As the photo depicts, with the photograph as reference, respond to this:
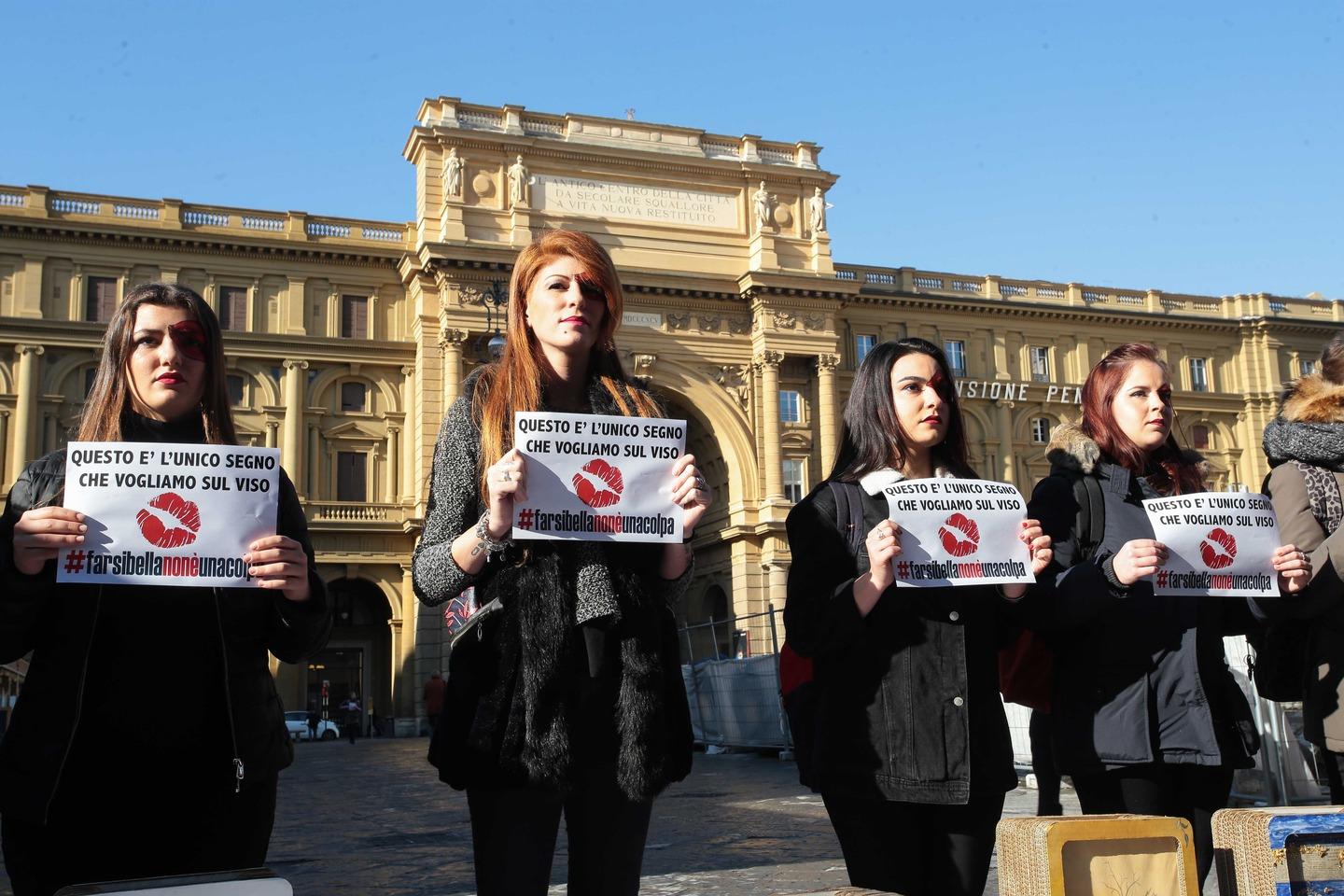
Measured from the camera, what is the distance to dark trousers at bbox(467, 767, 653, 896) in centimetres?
304

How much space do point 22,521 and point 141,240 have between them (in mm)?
36101

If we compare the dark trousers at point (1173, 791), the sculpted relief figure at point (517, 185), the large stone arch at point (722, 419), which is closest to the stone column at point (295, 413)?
the sculpted relief figure at point (517, 185)

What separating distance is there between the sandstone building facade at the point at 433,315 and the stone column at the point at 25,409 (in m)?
0.06

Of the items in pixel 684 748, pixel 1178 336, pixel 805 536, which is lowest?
pixel 684 748

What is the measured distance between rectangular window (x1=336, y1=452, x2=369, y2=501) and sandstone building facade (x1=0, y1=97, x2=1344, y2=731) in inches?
2.5

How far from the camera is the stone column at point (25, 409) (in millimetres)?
33938

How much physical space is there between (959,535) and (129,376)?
2401 millimetres

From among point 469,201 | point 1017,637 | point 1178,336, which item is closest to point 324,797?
point 1017,637

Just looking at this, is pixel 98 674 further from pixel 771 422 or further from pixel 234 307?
pixel 234 307

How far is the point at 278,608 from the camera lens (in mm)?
3189

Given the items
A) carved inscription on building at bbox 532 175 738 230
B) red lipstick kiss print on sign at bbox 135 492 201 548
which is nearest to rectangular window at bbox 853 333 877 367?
carved inscription on building at bbox 532 175 738 230

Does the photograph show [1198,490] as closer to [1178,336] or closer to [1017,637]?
[1017,637]

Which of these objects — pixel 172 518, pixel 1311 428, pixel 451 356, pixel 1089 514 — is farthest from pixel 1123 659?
pixel 451 356

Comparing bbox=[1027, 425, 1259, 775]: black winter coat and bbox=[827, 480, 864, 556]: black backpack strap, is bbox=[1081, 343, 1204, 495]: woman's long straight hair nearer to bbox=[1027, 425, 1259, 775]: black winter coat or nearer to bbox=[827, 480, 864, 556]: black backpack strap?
bbox=[1027, 425, 1259, 775]: black winter coat
